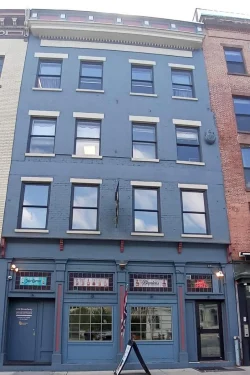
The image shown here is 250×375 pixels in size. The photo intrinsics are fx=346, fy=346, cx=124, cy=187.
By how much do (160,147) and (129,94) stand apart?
9.70 ft

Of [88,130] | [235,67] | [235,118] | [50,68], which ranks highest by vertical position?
[235,67]

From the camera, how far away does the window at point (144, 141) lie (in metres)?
15.2

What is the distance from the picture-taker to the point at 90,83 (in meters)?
16.2

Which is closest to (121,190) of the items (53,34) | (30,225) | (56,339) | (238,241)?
(30,225)

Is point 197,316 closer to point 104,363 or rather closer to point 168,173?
point 104,363

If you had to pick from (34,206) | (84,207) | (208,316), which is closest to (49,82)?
(34,206)

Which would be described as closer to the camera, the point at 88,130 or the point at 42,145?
the point at 42,145

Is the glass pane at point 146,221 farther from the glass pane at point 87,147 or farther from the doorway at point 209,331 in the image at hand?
the doorway at point 209,331

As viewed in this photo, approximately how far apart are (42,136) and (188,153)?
21.2ft

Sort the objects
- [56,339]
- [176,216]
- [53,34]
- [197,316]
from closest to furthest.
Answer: [56,339]
[197,316]
[176,216]
[53,34]

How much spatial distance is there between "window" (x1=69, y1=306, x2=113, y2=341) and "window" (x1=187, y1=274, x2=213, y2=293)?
10.6 ft

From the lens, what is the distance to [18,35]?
16672 mm

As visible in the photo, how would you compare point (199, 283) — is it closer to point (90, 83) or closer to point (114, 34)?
point (90, 83)

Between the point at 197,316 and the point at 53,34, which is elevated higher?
the point at 53,34
